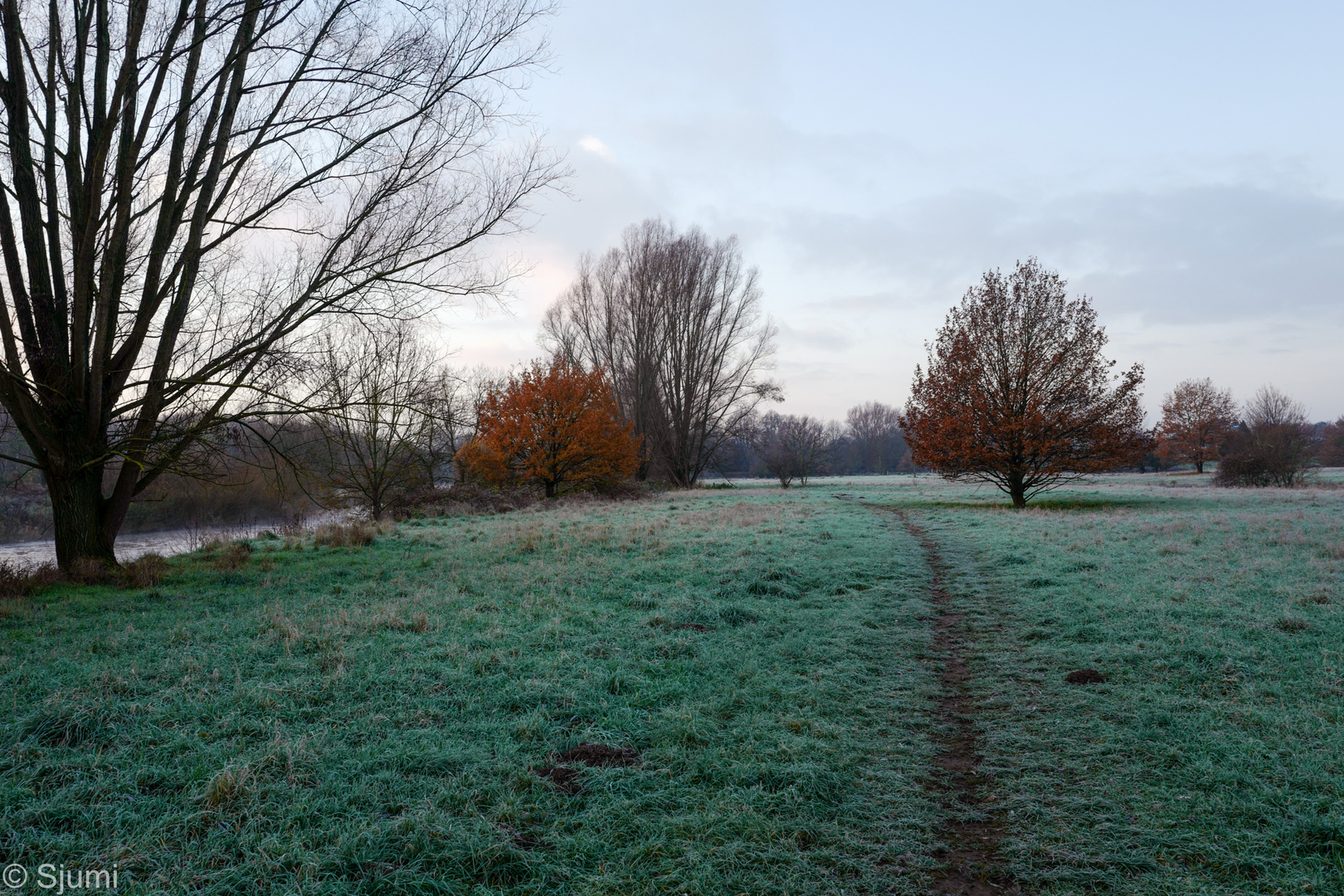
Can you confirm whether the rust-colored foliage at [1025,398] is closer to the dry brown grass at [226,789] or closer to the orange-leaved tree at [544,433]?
the orange-leaved tree at [544,433]

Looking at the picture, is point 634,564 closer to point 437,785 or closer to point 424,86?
point 437,785

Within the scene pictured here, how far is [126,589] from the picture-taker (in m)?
7.96

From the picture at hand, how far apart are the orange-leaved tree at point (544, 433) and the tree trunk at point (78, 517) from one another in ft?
49.1

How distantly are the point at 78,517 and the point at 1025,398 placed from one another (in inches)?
908

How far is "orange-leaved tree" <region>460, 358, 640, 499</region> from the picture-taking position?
23969 mm

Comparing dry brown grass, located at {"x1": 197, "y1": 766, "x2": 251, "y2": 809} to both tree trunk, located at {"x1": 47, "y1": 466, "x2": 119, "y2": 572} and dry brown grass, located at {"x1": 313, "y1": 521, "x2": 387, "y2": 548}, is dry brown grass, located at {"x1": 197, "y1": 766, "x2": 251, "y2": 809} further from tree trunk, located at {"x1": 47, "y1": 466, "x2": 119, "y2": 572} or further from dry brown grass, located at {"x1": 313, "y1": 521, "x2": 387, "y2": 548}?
dry brown grass, located at {"x1": 313, "y1": 521, "x2": 387, "y2": 548}

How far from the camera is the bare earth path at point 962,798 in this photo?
287cm

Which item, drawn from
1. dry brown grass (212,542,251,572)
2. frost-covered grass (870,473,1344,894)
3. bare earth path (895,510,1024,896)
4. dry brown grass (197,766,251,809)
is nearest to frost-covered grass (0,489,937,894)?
dry brown grass (197,766,251,809)

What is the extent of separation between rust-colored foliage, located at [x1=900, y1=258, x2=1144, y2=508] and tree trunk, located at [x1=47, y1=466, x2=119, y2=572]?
2088 cm

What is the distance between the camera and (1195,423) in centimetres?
4872

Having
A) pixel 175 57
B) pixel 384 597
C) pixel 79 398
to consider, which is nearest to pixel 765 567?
pixel 384 597

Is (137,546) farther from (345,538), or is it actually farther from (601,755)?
(601,755)

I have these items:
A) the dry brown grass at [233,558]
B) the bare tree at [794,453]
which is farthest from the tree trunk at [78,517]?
the bare tree at [794,453]

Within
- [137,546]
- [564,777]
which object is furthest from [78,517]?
[564,777]
